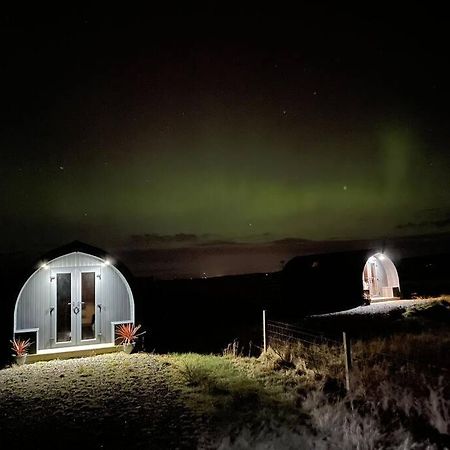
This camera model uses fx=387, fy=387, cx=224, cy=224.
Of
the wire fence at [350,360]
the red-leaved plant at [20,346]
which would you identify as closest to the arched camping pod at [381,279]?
the wire fence at [350,360]

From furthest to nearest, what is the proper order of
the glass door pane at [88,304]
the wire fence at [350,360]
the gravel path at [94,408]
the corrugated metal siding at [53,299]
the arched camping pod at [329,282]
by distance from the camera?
1. the arched camping pod at [329,282]
2. the glass door pane at [88,304]
3. the corrugated metal siding at [53,299]
4. the wire fence at [350,360]
5. the gravel path at [94,408]

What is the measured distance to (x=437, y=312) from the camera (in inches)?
576

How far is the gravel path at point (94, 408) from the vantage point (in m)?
5.34

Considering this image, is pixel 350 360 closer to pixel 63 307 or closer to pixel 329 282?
pixel 63 307

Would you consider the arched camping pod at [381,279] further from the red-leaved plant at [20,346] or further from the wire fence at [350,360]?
the red-leaved plant at [20,346]

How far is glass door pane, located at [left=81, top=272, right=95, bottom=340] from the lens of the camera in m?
11.5

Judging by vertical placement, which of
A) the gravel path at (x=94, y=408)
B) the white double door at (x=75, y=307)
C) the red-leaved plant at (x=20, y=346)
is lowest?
the gravel path at (x=94, y=408)

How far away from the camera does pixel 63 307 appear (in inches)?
443

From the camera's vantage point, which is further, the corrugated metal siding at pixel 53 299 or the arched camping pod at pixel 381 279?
the arched camping pod at pixel 381 279

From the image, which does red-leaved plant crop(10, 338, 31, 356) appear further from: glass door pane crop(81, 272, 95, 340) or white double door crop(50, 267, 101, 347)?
glass door pane crop(81, 272, 95, 340)

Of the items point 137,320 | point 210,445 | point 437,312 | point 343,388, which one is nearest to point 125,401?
point 210,445

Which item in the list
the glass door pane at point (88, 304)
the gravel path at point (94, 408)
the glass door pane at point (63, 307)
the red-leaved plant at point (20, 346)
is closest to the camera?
the gravel path at point (94, 408)

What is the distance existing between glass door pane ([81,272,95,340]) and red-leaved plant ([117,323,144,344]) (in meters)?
0.85

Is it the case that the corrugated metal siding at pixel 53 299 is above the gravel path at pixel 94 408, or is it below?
above
